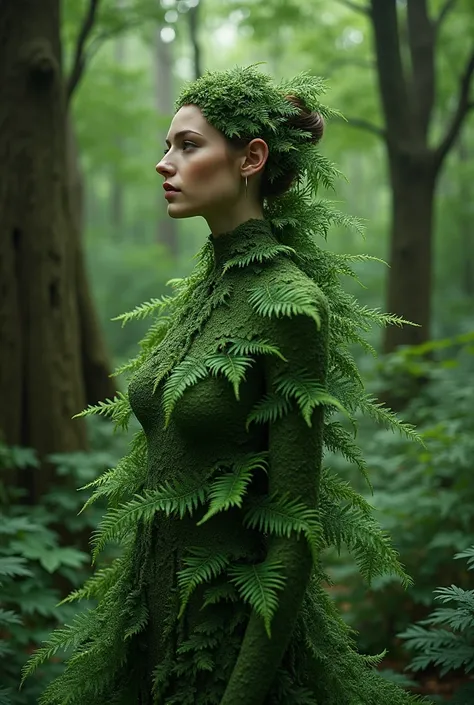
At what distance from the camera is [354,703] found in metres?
2.10

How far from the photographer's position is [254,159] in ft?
7.27

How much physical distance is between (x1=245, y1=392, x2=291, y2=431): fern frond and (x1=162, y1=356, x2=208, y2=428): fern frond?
0.59 feet

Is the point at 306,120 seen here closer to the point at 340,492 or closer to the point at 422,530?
the point at 340,492

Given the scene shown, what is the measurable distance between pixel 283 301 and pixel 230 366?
233 mm

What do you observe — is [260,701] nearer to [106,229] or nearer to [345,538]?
[345,538]

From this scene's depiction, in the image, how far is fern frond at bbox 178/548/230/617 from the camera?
1.92 m

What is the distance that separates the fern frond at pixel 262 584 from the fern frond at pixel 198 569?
1.7 inches

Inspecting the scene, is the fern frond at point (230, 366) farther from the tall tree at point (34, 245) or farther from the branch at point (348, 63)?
the branch at point (348, 63)

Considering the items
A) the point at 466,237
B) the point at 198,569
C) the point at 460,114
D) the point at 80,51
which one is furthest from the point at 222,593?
the point at 466,237

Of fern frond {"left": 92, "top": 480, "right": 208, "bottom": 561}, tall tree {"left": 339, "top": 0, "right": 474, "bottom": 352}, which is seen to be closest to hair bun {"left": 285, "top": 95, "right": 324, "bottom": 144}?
fern frond {"left": 92, "top": 480, "right": 208, "bottom": 561}

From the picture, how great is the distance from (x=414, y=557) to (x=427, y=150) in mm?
4464

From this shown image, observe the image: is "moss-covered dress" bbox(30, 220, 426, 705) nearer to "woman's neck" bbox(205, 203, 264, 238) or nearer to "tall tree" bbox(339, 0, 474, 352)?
"woman's neck" bbox(205, 203, 264, 238)

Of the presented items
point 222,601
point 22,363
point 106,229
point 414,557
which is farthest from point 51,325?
point 106,229

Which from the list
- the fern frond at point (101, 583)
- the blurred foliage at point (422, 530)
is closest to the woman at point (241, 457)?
the fern frond at point (101, 583)
